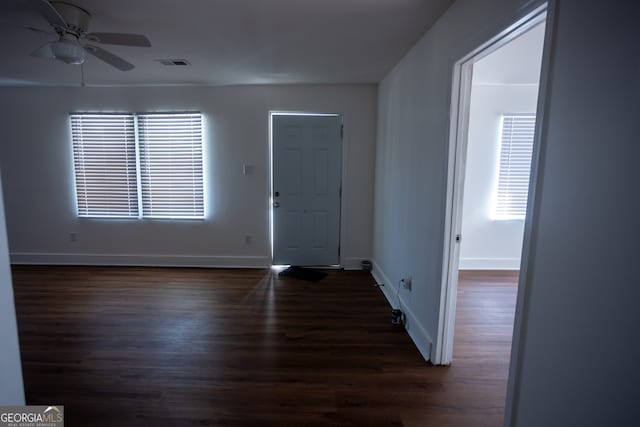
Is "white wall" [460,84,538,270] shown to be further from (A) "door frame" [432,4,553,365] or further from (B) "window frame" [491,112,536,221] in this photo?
(A) "door frame" [432,4,553,365]

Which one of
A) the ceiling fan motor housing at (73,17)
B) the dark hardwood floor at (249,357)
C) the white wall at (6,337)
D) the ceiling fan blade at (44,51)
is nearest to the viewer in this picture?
the white wall at (6,337)

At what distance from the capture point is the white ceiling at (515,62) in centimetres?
264

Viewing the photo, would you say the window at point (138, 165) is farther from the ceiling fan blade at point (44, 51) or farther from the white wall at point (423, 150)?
the white wall at point (423, 150)

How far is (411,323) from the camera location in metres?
2.75

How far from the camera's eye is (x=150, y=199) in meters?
4.48

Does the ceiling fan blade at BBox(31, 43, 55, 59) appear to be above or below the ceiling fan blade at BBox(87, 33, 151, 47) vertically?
below

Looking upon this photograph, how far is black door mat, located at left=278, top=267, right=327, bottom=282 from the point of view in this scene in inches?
163

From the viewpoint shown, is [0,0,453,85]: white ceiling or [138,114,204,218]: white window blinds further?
[138,114,204,218]: white window blinds

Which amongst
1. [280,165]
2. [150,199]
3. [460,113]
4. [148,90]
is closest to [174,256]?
[150,199]

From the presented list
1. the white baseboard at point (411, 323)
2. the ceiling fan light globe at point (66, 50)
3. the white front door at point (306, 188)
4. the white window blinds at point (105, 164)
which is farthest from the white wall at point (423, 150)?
the white window blinds at point (105, 164)

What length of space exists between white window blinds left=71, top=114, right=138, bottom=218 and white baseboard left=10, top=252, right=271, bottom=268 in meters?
0.64

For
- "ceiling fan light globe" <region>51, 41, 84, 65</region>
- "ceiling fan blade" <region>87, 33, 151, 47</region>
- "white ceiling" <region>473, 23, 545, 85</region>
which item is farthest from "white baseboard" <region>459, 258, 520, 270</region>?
"ceiling fan light globe" <region>51, 41, 84, 65</region>

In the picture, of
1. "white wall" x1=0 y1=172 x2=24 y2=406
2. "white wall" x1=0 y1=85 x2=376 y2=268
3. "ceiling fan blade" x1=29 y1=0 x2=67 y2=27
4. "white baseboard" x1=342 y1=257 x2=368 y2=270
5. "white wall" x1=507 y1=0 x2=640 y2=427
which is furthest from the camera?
"white baseboard" x1=342 y1=257 x2=368 y2=270

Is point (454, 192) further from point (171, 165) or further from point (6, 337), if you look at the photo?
point (171, 165)
